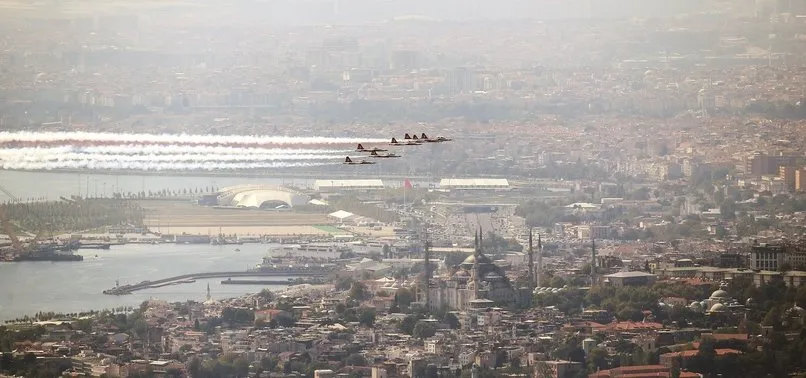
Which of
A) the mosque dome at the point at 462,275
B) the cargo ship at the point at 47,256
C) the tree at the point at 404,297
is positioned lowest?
the tree at the point at 404,297

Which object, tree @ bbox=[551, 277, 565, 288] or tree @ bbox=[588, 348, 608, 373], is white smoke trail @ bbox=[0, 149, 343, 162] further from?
tree @ bbox=[588, 348, 608, 373]

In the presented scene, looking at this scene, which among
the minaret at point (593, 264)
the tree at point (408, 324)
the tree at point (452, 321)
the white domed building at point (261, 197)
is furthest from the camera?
the white domed building at point (261, 197)

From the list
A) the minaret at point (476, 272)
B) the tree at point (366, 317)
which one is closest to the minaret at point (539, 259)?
the minaret at point (476, 272)

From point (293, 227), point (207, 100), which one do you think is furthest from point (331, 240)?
point (207, 100)

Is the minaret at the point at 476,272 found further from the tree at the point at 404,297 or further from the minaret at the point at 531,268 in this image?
the tree at the point at 404,297

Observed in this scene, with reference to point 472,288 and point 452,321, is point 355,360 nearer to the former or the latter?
point 452,321

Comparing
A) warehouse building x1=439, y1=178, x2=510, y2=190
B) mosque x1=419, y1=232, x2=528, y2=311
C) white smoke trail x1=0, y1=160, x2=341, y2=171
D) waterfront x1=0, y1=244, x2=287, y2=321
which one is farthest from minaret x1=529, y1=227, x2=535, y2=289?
warehouse building x1=439, y1=178, x2=510, y2=190

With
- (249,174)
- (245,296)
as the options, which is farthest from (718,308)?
(249,174)
